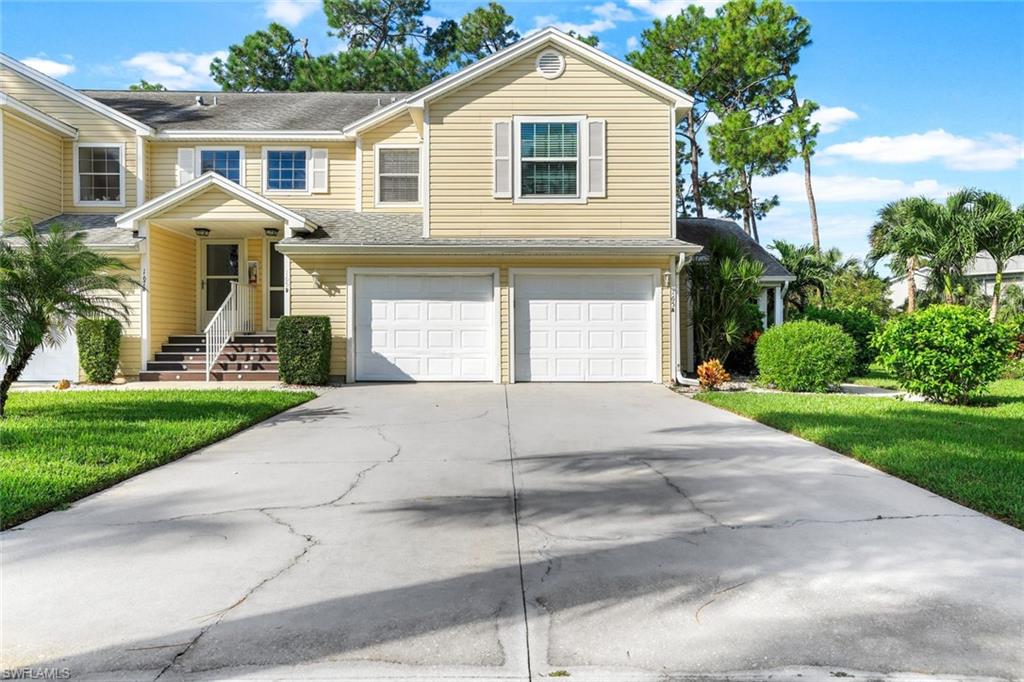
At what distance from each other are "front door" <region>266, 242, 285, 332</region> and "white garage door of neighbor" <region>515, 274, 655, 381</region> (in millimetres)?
6156

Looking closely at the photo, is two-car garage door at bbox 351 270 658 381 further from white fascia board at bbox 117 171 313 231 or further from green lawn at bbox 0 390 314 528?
green lawn at bbox 0 390 314 528

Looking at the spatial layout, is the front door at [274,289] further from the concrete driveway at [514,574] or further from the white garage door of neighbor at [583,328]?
the concrete driveway at [514,574]

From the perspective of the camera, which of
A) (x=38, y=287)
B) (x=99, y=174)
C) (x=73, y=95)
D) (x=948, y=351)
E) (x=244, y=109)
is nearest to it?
(x=38, y=287)

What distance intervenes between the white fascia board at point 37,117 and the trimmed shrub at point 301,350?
757cm

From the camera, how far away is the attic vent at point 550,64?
12.6 metres

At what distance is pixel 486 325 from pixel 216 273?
729 centimetres

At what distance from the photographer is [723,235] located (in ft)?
51.7

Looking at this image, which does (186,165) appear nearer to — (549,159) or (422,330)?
(422,330)

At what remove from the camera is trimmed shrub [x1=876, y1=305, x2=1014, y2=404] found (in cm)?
925

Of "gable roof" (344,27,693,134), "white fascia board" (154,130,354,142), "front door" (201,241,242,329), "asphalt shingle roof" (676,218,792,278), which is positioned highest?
"gable roof" (344,27,693,134)

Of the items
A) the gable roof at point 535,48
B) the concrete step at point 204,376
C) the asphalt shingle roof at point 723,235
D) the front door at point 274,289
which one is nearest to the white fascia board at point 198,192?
the front door at point 274,289

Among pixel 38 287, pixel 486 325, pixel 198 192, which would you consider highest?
pixel 198 192

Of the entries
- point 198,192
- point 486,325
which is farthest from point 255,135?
point 486,325

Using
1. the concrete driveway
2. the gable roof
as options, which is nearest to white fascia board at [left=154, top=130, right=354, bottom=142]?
the gable roof
